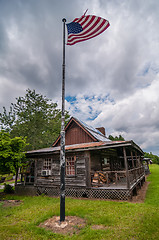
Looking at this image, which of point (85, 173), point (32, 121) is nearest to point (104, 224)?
point (85, 173)

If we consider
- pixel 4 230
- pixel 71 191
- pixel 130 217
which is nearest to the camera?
pixel 4 230

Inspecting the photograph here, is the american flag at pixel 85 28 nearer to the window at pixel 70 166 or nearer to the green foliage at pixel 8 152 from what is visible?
the green foliage at pixel 8 152

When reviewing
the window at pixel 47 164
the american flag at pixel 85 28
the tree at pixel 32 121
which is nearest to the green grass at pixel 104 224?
the window at pixel 47 164

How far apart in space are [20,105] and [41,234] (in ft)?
88.6

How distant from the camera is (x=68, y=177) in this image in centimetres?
1248

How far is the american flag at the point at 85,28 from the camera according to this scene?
762 centimetres

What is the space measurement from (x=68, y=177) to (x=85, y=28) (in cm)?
1116

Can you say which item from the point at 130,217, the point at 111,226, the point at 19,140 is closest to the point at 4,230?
the point at 111,226

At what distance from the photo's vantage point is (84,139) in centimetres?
1922

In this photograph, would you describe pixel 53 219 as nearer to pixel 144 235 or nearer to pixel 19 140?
pixel 144 235

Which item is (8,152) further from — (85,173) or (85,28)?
(85,28)

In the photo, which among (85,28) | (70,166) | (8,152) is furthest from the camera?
(70,166)

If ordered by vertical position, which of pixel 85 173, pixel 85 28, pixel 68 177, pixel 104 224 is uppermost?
pixel 85 28

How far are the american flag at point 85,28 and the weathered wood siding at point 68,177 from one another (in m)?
8.58
